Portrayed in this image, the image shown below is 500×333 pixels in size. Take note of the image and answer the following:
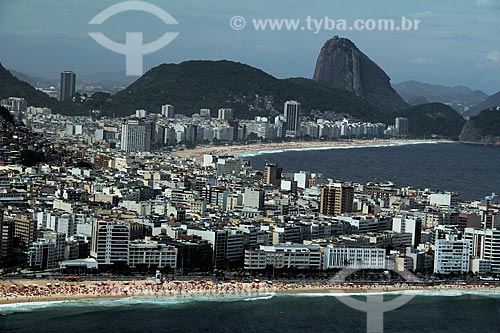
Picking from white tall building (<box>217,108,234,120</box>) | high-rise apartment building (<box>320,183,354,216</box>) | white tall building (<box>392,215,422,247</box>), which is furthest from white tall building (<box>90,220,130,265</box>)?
white tall building (<box>217,108,234,120</box>)

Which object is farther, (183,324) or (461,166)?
(461,166)

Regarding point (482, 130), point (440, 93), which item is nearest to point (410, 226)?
point (482, 130)

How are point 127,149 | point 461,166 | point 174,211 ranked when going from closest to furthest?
point 174,211 → point 127,149 → point 461,166

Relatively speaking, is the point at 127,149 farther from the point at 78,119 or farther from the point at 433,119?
the point at 433,119

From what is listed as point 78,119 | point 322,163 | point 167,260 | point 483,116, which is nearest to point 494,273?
point 167,260

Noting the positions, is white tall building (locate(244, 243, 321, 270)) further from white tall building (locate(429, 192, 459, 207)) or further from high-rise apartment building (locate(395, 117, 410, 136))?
high-rise apartment building (locate(395, 117, 410, 136))
